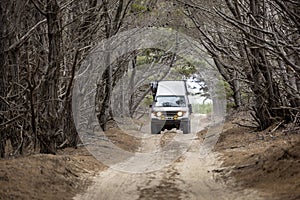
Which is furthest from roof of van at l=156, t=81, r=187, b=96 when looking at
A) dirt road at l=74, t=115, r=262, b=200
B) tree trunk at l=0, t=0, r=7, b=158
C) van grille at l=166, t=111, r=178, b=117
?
tree trunk at l=0, t=0, r=7, b=158

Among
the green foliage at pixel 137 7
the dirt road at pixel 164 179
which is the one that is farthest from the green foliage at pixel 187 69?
the dirt road at pixel 164 179

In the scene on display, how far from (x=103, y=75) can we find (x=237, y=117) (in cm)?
932

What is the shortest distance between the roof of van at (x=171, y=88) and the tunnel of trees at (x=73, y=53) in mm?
4885

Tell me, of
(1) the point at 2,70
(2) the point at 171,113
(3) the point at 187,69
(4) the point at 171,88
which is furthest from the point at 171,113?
(1) the point at 2,70

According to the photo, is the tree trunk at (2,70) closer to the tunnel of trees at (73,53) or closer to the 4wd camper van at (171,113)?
the tunnel of trees at (73,53)

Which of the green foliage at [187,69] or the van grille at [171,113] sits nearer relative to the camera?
the van grille at [171,113]

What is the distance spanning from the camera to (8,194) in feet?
27.1

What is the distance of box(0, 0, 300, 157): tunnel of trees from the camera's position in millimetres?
11203

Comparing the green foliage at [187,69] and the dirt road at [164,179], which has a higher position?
the green foliage at [187,69]

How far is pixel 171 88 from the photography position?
25906mm

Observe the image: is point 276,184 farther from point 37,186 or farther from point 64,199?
point 37,186

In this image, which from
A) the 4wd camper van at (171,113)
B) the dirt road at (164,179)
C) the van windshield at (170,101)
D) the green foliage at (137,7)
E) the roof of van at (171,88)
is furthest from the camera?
the roof of van at (171,88)

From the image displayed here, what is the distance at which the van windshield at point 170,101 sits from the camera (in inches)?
936

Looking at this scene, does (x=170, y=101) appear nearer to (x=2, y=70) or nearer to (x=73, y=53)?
(x=73, y=53)
